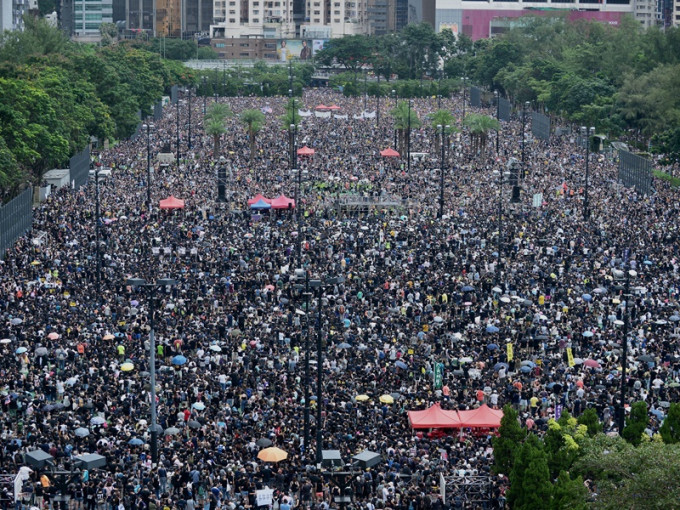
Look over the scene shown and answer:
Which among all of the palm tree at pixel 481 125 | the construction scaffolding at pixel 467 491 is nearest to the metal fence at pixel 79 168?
the palm tree at pixel 481 125

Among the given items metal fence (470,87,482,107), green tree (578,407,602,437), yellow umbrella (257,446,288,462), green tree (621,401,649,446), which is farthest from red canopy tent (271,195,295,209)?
metal fence (470,87,482,107)

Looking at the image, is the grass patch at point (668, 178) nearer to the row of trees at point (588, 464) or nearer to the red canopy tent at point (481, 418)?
the red canopy tent at point (481, 418)

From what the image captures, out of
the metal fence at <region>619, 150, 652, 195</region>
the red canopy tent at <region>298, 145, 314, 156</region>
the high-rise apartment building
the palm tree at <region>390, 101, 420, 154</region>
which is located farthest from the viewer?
the high-rise apartment building

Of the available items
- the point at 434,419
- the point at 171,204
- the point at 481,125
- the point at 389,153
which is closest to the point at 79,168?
the point at 171,204

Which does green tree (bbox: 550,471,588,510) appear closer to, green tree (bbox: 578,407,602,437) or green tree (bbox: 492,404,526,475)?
green tree (bbox: 492,404,526,475)

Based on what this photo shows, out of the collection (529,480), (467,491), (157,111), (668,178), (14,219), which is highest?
(157,111)

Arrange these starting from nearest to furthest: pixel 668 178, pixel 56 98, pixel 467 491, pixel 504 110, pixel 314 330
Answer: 1. pixel 467 491
2. pixel 314 330
3. pixel 56 98
4. pixel 668 178
5. pixel 504 110

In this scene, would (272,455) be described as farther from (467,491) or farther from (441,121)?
(441,121)
